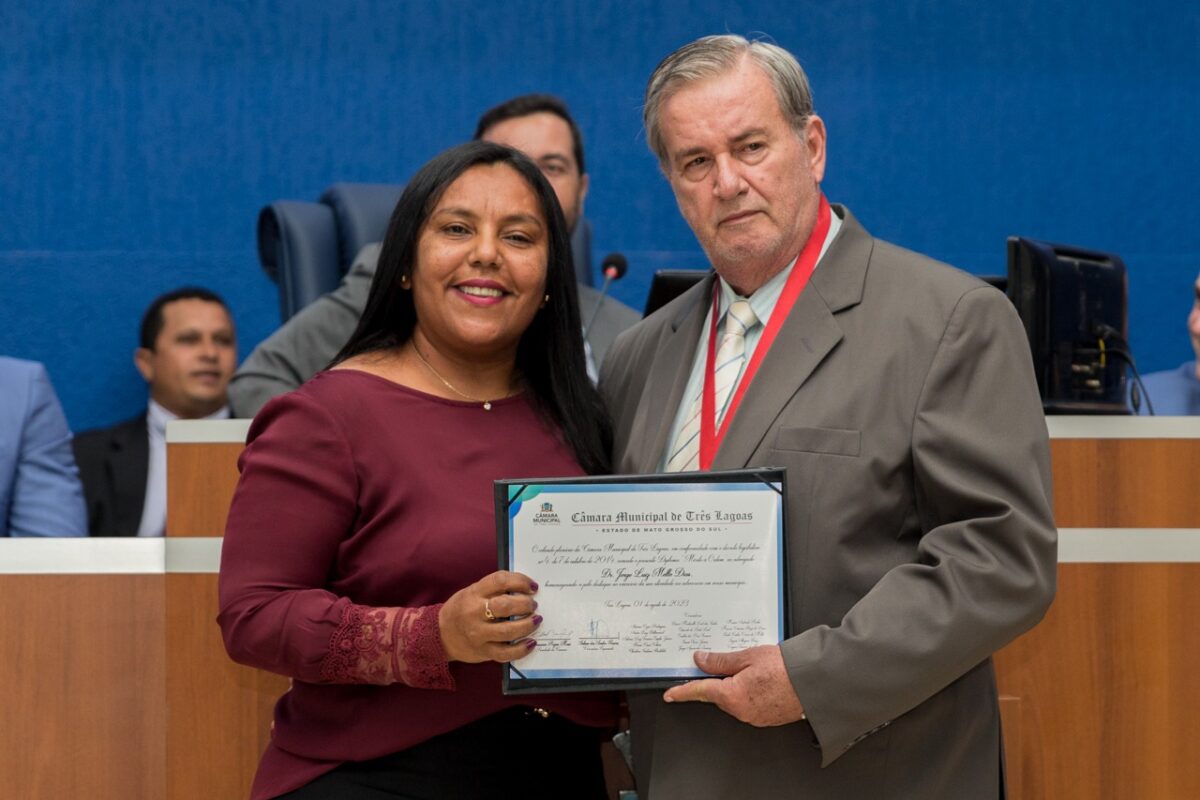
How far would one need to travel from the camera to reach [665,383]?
6.30ft

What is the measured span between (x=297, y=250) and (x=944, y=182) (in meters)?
2.25

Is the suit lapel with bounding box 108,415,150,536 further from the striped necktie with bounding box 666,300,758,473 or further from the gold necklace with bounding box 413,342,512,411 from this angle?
the striped necktie with bounding box 666,300,758,473

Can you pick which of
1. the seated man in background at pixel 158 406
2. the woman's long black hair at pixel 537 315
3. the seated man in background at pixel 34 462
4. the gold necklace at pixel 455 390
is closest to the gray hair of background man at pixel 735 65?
the woman's long black hair at pixel 537 315

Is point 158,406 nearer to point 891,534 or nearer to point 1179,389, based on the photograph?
point 1179,389

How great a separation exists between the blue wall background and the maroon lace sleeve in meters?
2.90

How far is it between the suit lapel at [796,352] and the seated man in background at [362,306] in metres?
1.12

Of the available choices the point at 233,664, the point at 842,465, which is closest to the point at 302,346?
the point at 233,664

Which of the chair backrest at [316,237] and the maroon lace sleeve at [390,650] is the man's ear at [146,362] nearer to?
the chair backrest at [316,237]

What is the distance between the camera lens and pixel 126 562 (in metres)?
2.32

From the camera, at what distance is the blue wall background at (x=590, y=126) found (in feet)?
14.3

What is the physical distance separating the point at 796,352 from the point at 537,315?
0.50 metres

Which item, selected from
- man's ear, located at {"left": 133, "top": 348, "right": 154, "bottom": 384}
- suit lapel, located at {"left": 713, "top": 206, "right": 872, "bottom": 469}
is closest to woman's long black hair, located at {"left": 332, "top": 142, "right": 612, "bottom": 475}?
suit lapel, located at {"left": 713, "top": 206, "right": 872, "bottom": 469}

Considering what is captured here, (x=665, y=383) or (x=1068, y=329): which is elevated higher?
(x=1068, y=329)

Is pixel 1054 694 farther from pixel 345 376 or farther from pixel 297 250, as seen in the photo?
pixel 297 250
